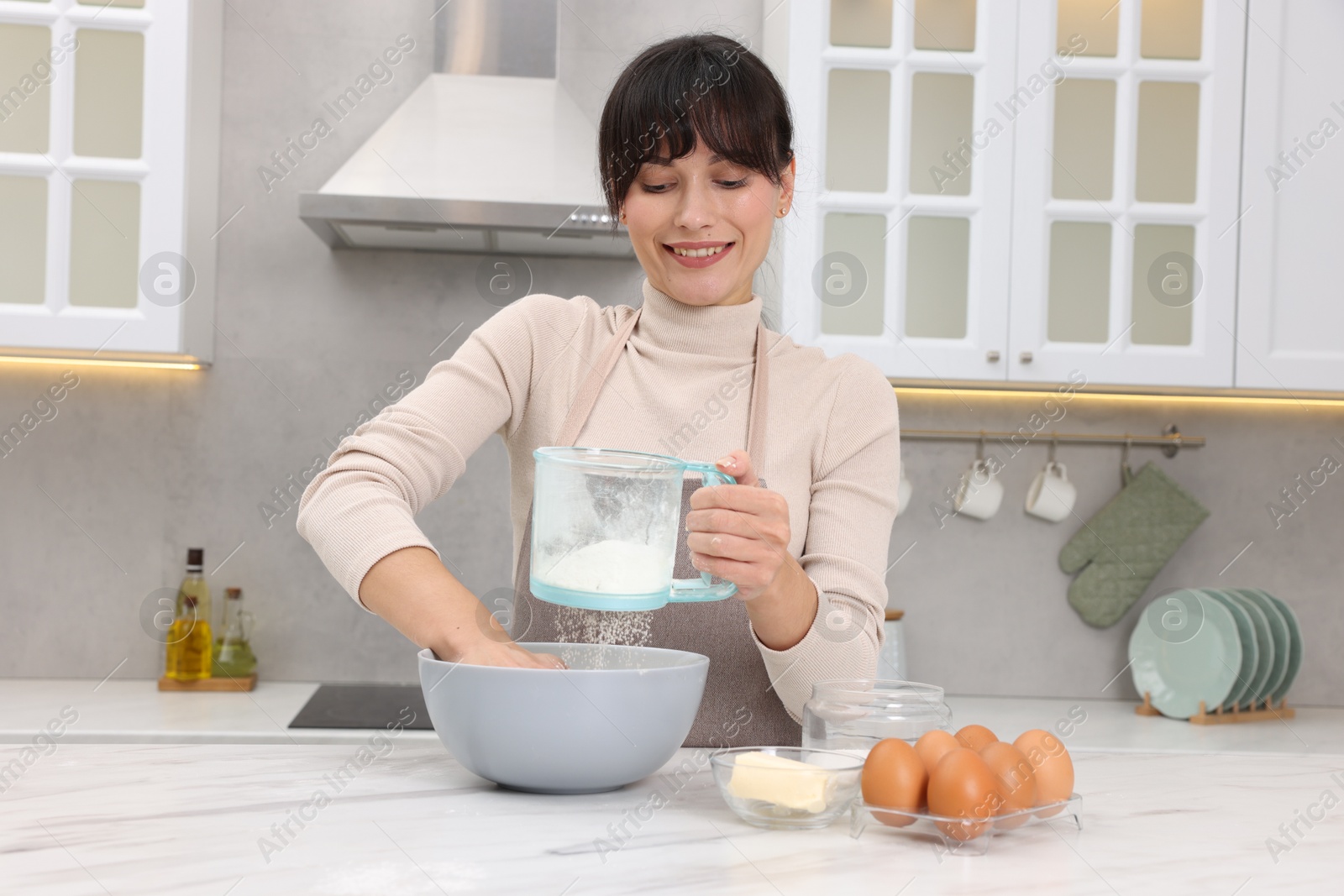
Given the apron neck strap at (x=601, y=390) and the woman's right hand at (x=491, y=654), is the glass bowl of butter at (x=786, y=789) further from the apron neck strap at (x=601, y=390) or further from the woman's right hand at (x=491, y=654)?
the apron neck strap at (x=601, y=390)

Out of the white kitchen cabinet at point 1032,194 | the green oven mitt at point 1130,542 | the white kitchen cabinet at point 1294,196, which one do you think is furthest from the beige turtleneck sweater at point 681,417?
the green oven mitt at point 1130,542

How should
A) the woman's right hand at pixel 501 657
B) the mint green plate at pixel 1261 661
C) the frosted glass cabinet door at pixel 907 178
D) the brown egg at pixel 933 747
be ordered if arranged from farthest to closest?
1. the mint green plate at pixel 1261 661
2. the frosted glass cabinet door at pixel 907 178
3. the woman's right hand at pixel 501 657
4. the brown egg at pixel 933 747

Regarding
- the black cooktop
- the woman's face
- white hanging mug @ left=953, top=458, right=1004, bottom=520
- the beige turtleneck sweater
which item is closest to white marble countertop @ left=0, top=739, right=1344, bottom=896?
the beige turtleneck sweater

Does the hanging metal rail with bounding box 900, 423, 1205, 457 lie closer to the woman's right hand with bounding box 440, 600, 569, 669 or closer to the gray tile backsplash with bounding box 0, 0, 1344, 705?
the gray tile backsplash with bounding box 0, 0, 1344, 705

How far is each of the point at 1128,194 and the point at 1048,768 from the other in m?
1.69

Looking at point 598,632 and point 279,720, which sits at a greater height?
point 598,632

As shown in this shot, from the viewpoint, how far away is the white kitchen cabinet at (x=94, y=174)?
6.58ft

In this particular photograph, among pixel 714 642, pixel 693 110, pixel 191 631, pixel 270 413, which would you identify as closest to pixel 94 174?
pixel 270 413

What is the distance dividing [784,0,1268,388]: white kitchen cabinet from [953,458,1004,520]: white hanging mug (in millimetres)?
346

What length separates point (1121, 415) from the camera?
8.04ft

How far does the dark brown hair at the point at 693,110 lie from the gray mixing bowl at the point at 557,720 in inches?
22.0

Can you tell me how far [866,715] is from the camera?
80 cm

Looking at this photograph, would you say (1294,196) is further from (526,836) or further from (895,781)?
(526,836)

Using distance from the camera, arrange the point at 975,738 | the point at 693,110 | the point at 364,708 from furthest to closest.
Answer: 1. the point at 364,708
2. the point at 693,110
3. the point at 975,738
